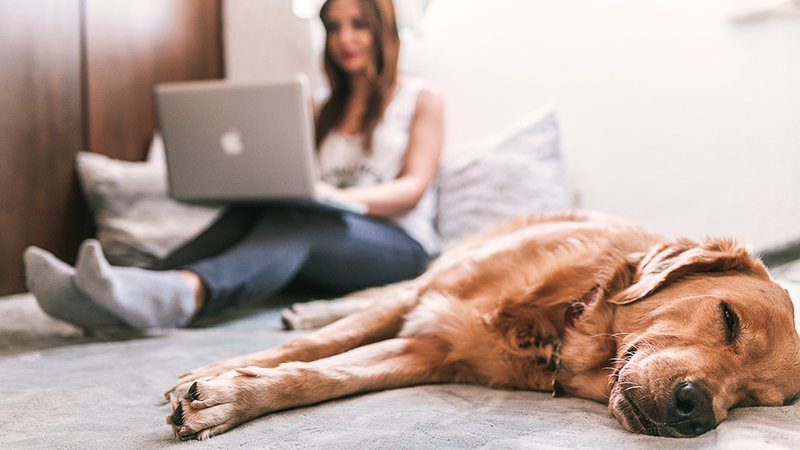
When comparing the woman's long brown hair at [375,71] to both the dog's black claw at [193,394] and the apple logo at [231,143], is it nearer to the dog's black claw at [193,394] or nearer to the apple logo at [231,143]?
the apple logo at [231,143]

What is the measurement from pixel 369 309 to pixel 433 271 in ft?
0.64

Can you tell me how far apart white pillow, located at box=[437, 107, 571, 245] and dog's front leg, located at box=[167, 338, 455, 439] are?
1296 mm

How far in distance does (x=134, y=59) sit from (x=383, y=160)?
161 centimetres

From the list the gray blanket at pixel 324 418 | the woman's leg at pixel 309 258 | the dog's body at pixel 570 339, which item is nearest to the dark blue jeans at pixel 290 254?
the woman's leg at pixel 309 258

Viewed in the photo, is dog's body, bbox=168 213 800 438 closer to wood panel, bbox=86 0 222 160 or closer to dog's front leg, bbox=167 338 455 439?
dog's front leg, bbox=167 338 455 439

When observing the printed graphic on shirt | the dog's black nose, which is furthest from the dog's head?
the printed graphic on shirt

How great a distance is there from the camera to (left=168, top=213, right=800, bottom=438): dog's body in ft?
2.79

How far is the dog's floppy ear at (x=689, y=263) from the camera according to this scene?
1029 millimetres

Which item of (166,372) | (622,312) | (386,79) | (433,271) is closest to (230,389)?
(166,372)

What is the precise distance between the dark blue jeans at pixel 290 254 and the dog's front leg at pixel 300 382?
0.64 metres

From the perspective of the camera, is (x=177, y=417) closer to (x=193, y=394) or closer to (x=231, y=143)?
(x=193, y=394)

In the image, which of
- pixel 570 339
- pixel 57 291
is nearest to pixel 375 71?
pixel 57 291

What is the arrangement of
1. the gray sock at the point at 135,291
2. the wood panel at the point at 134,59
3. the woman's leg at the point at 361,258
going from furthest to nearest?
the wood panel at the point at 134,59 < the woman's leg at the point at 361,258 < the gray sock at the point at 135,291

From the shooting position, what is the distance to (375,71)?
8.13 ft
